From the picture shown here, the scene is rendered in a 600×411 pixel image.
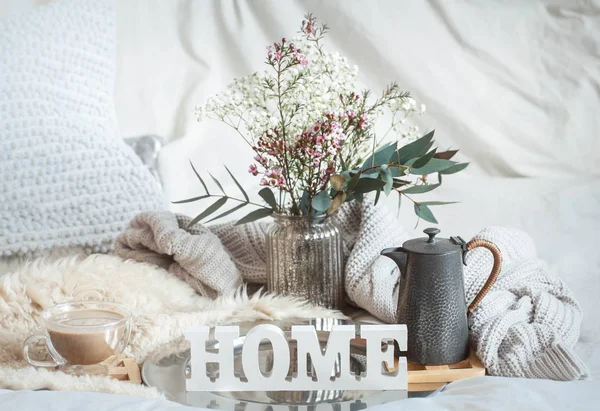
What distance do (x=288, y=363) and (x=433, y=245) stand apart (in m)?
0.24

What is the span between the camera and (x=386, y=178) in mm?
1032

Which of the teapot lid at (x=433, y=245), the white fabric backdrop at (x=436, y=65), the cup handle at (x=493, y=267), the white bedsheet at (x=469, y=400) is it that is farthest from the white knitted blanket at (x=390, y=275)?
the white fabric backdrop at (x=436, y=65)

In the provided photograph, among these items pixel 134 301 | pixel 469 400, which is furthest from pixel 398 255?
pixel 134 301

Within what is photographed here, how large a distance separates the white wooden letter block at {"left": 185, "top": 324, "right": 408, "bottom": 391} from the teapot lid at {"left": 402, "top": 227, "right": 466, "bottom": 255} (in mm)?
121

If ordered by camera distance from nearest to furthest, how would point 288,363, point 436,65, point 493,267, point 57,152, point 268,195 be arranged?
point 288,363, point 493,267, point 268,195, point 57,152, point 436,65

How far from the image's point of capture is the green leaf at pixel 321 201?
1.07 m

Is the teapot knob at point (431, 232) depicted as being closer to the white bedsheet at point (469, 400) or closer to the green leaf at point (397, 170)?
the green leaf at point (397, 170)

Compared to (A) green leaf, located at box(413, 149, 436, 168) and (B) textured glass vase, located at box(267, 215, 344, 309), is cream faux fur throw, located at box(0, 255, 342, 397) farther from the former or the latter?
(A) green leaf, located at box(413, 149, 436, 168)

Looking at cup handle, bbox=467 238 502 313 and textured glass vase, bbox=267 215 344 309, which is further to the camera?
textured glass vase, bbox=267 215 344 309

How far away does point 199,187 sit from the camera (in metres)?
2.09

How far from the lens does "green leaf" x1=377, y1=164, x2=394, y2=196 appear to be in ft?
3.36

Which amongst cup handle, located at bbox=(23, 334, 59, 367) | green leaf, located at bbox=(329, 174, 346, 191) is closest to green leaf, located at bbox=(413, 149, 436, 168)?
green leaf, located at bbox=(329, 174, 346, 191)

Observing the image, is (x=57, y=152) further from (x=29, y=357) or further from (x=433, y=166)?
(x=433, y=166)

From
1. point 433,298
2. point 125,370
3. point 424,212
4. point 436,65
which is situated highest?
point 436,65
